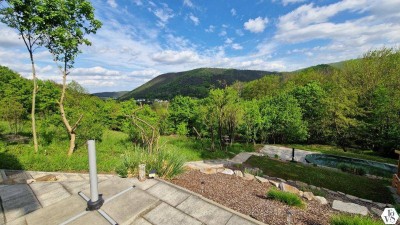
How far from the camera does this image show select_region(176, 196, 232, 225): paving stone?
125 inches

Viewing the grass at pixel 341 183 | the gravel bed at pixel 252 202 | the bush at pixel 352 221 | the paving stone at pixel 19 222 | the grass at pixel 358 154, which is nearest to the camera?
the bush at pixel 352 221

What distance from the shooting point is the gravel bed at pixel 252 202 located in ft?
11.3

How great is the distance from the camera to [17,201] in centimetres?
404

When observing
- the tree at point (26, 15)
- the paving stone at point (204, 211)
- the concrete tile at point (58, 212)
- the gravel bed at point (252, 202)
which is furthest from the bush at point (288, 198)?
the tree at point (26, 15)

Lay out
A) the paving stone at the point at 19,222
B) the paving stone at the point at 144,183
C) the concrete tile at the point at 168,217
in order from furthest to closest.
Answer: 1. the paving stone at the point at 144,183
2. the paving stone at the point at 19,222
3. the concrete tile at the point at 168,217

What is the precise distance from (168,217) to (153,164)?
193 cm

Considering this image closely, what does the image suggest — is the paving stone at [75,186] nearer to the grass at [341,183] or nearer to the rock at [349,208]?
the rock at [349,208]

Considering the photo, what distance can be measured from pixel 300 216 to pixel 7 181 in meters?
7.24

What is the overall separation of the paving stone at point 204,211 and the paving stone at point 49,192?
2.43 m

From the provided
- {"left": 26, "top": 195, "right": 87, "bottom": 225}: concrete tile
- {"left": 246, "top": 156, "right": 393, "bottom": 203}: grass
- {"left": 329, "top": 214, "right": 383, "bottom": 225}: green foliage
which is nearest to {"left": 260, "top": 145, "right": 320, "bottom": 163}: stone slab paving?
{"left": 246, "top": 156, "right": 393, "bottom": 203}: grass

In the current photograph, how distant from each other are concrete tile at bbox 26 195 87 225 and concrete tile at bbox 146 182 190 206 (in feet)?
3.91

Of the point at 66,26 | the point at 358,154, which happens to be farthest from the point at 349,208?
the point at 358,154

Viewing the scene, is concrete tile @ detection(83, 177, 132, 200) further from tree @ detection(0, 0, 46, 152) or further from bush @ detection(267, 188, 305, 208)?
tree @ detection(0, 0, 46, 152)

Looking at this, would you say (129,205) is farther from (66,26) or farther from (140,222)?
(66,26)
